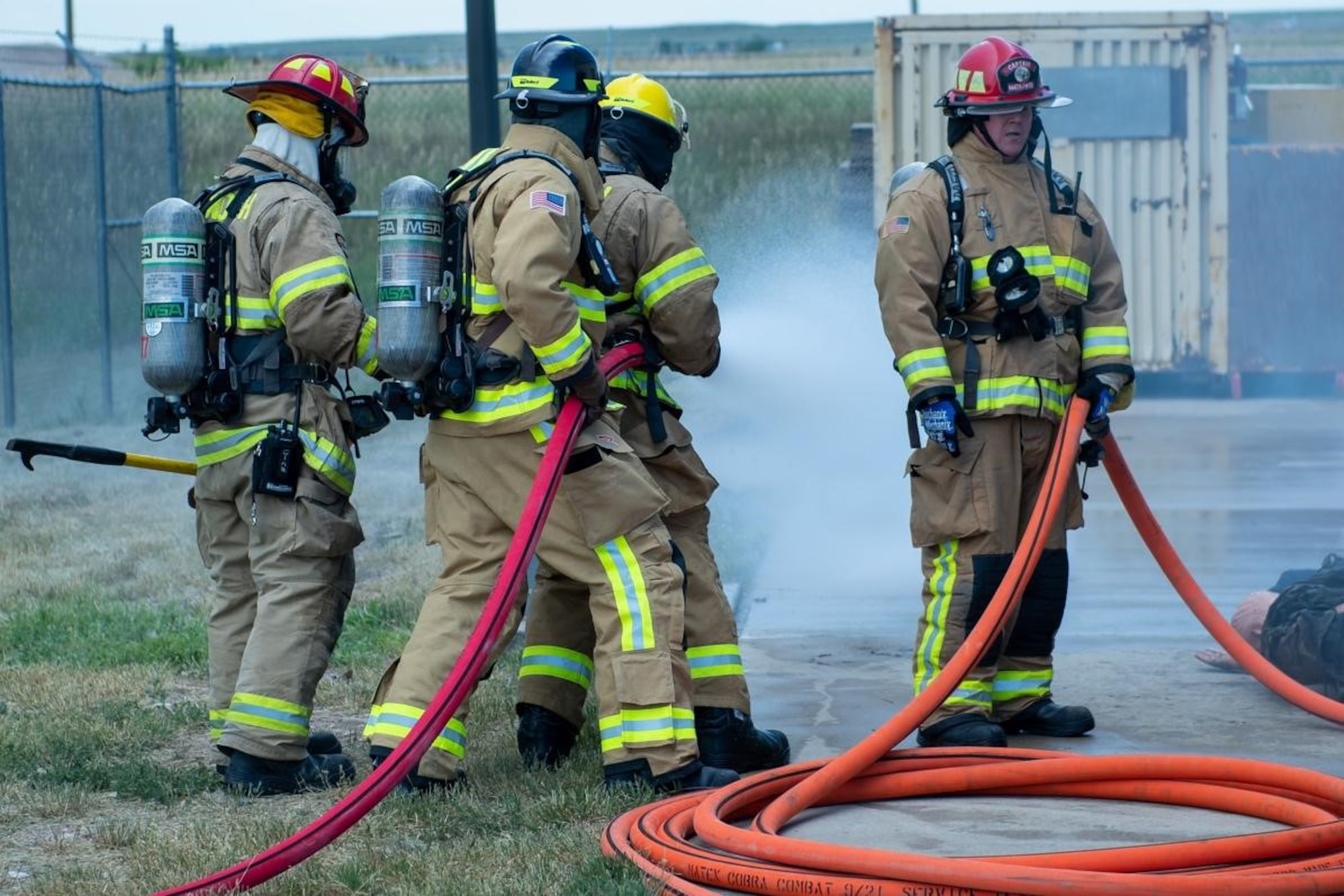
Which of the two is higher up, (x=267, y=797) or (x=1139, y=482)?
(x=1139, y=482)

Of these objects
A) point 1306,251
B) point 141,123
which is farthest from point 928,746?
point 141,123

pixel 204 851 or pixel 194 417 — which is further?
pixel 194 417

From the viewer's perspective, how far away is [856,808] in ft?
14.6

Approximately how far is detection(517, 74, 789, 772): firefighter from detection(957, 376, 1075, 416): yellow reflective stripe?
2.44 ft

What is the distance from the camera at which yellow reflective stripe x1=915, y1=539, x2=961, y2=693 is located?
503cm

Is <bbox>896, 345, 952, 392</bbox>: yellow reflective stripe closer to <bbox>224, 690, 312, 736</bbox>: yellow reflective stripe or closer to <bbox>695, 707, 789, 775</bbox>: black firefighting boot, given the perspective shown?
<bbox>695, 707, 789, 775</bbox>: black firefighting boot

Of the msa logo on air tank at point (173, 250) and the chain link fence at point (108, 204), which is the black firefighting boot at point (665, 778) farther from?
the chain link fence at point (108, 204)

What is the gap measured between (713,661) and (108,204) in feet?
32.6

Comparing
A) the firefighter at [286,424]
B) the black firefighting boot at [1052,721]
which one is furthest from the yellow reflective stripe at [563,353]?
the black firefighting boot at [1052,721]

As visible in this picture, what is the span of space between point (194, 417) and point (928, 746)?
86.6 inches

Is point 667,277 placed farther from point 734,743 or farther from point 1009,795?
point 1009,795

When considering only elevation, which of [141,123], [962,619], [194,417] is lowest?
[962,619]

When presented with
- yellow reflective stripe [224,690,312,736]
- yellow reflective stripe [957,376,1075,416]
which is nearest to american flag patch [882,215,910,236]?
yellow reflective stripe [957,376,1075,416]

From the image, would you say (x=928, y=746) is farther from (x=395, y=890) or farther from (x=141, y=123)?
(x=141, y=123)
